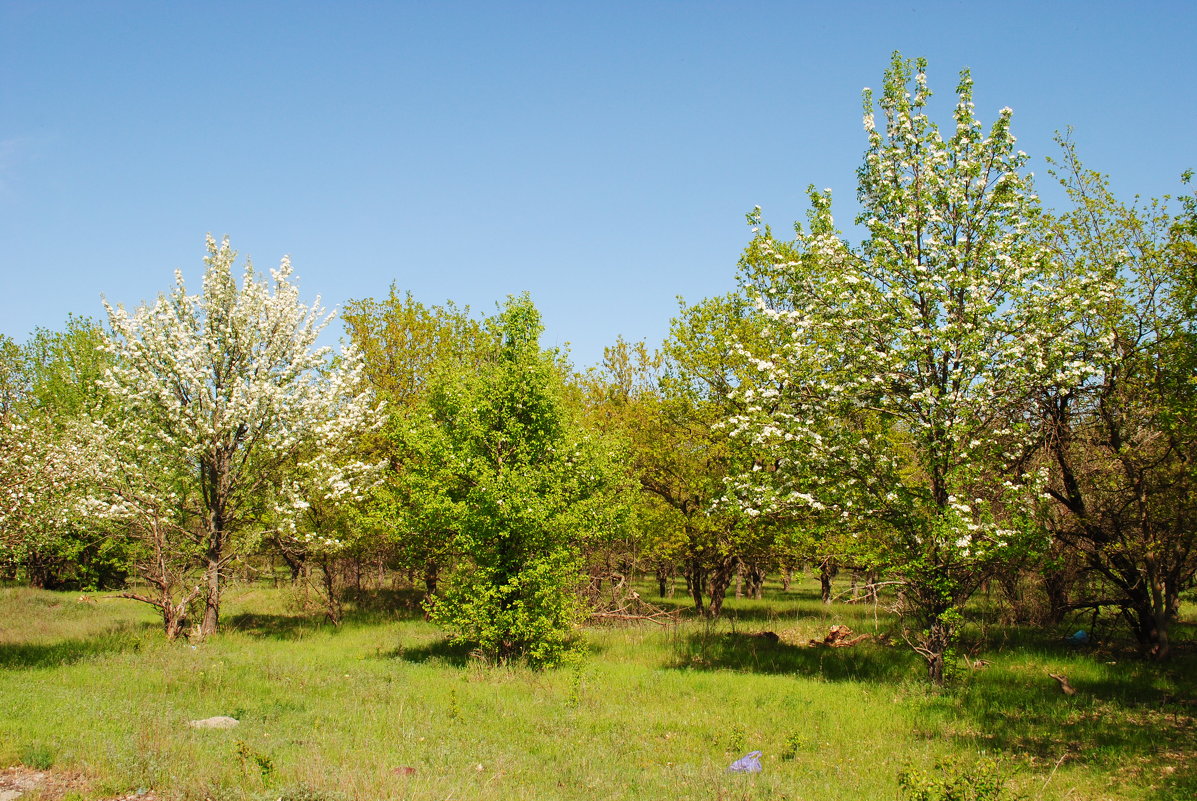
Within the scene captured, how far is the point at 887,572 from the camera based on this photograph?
1659cm

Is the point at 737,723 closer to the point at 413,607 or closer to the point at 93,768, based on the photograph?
the point at 93,768

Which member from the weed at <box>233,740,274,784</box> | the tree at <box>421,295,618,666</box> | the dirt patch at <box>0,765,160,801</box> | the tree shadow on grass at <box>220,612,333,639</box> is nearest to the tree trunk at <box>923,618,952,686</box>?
the tree at <box>421,295,618,666</box>

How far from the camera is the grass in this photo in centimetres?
1005

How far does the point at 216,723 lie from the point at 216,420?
14.3 meters

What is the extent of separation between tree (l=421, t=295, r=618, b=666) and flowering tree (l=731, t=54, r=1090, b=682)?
5.46m

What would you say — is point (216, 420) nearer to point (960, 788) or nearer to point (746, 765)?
point (746, 765)

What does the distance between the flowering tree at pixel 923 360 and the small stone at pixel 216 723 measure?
11.5 metres

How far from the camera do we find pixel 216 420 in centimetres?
2430

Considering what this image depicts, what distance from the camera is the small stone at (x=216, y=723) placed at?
1210 centimetres

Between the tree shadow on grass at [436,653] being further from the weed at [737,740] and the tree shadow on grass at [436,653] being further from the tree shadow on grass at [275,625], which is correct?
the weed at [737,740]

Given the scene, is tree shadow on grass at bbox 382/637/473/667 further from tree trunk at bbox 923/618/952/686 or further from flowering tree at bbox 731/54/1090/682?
tree trunk at bbox 923/618/952/686

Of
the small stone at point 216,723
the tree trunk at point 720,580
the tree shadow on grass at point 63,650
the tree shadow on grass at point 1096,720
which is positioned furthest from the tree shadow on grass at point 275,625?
the tree shadow on grass at point 1096,720

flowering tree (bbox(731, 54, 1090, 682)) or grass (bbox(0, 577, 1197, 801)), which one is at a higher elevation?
flowering tree (bbox(731, 54, 1090, 682))

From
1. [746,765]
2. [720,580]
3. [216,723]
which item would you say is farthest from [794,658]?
[216,723]
